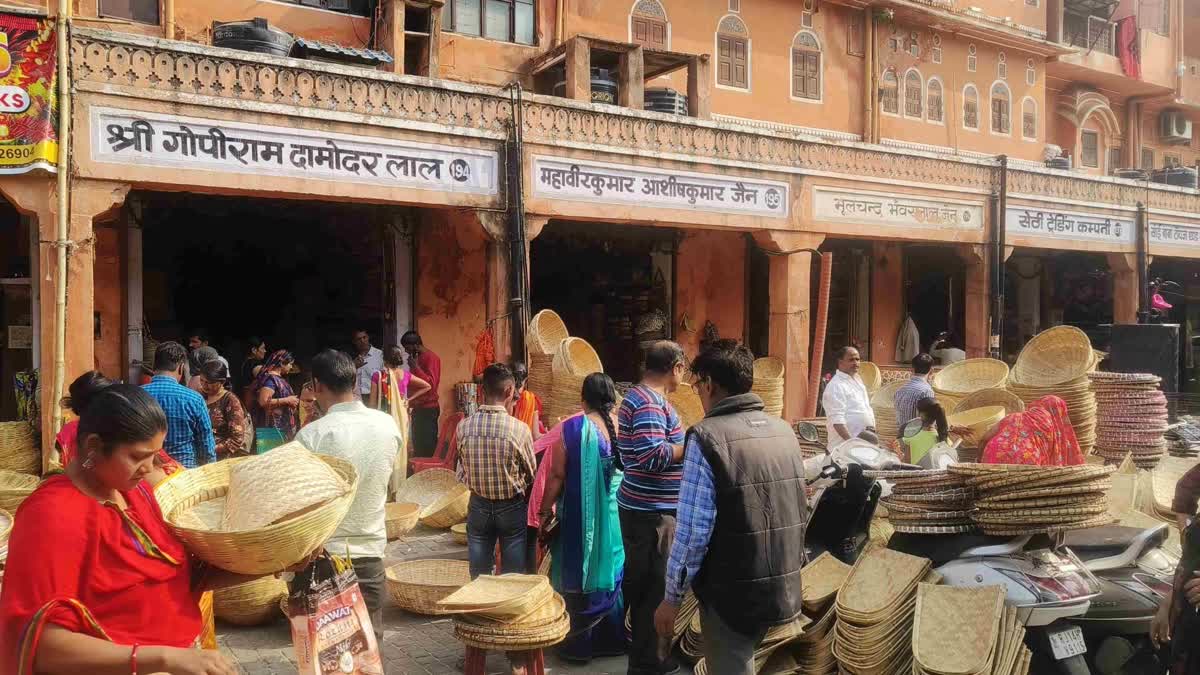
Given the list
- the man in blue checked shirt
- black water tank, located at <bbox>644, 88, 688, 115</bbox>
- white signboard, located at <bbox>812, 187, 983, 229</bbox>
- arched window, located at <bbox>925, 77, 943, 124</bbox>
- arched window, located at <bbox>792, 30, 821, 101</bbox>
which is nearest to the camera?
the man in blue checked shirt

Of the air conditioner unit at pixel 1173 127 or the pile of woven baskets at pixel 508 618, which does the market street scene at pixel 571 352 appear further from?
the air conditioner unit at pixel 1173 127

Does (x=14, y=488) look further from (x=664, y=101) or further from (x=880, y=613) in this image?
(x=664, y=101)

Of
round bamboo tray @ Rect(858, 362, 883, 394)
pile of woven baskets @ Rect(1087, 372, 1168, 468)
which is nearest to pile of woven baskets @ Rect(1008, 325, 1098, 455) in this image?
pile of woven baskets @ Rect(1087, 372, 1168, 468)

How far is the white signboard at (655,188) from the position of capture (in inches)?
375

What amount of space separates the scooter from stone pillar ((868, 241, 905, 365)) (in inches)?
458

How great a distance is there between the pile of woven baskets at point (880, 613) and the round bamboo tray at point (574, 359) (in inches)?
159

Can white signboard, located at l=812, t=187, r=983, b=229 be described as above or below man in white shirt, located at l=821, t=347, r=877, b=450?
above

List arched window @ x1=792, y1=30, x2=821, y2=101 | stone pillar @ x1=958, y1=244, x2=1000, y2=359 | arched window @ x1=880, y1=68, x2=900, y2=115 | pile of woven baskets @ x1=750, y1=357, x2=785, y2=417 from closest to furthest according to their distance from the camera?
1. pile of woven baskets @ x1=750, y1=357, x2=785, y2=417
2. stone pillar @ x1=958, y1=244, x2=1000, y2=359
3. arched window @ x1=792, y1=30, x2=821, y2=101
4. arched window @ x1=880, y1=68, x2=900, y2=115

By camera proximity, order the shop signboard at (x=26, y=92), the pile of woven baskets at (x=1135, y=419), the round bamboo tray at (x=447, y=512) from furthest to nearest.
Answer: the pile of woven baskets at (x=1135, y=419) < the round bamboo tray at (x=447, y=512) < the shop signboard at (x=26, y=92)

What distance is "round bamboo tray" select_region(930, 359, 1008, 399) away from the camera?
31.5 feet

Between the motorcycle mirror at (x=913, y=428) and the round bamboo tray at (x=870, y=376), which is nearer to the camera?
the motorcycle mirror at (x=913, y=428)

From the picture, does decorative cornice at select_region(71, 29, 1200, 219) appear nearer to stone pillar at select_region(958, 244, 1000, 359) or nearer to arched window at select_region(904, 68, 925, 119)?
stone pillar at select_region(958, 244, 1000, 359)

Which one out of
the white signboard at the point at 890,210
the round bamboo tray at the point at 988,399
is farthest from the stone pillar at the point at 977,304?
the round bamboo tray at the point at 988,399

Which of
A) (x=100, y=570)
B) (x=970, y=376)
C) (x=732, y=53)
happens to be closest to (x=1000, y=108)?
(x=732, y=53)
